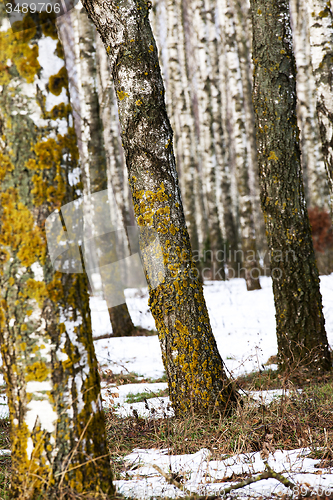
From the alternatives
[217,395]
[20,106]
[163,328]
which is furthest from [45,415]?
[217,395]

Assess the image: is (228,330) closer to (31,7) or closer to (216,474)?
(216,474)

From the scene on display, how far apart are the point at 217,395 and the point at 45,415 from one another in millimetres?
1793

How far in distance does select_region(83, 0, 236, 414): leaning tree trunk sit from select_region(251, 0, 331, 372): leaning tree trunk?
146 cm

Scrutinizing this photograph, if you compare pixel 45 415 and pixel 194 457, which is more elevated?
pixel 45 415

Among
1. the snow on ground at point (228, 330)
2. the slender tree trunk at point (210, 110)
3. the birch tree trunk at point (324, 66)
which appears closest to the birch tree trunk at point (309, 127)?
the slender tree trunk at point (210, 110)

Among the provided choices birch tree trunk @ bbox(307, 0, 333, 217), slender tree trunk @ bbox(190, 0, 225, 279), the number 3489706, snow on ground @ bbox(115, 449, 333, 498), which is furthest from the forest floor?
slender tree trunk @ bbox(190, 0, 225, 279)

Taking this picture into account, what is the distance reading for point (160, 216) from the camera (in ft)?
10.9

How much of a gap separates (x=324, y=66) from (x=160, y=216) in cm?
325

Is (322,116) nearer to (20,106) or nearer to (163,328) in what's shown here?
(163,328)

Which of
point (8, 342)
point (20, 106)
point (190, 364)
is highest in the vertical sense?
point (20, 106)

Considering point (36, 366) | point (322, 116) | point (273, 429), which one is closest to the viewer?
point (36, 366)

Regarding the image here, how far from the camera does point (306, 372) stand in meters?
4.47

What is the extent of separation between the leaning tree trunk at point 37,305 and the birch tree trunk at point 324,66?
154 inches

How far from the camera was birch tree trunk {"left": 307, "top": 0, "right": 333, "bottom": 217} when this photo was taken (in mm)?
4906
